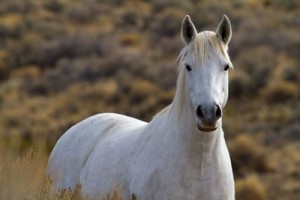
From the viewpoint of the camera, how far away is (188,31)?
5.19 metres

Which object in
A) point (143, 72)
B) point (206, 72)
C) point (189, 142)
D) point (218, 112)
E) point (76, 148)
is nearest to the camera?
point (218, 112)

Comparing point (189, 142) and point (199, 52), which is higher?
point (199, 52)

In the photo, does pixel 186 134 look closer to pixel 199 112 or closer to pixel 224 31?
pixel 199 112

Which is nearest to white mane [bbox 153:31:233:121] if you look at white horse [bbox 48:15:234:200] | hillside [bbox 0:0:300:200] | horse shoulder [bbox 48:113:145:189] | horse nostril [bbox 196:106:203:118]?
white horse [bbox 48:15:234:200]

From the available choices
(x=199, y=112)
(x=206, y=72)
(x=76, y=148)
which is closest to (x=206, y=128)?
(x=199, y=112)

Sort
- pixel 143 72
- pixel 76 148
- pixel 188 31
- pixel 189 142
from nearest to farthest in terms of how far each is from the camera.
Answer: pixel 189 142 → pixel 188 31 → pixel 76 148 → pixel 143 72

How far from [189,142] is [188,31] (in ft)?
2.47

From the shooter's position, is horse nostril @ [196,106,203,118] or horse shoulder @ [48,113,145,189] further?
horse shoulder @ [48,113,145,189]

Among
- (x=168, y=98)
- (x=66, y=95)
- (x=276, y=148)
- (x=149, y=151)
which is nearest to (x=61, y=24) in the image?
(x=66, y=95)

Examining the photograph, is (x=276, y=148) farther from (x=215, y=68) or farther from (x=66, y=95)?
(x=215, y=68)

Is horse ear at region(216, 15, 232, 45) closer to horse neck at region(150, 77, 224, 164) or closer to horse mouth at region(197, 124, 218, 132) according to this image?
horse neck at region(150, 77, 224, 164)

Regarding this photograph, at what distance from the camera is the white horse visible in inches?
191

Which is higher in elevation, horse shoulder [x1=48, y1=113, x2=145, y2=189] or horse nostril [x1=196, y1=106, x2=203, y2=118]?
horse nostril [x1=196, y1=106, x2=203, y2=118]

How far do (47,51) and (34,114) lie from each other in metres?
6.31
